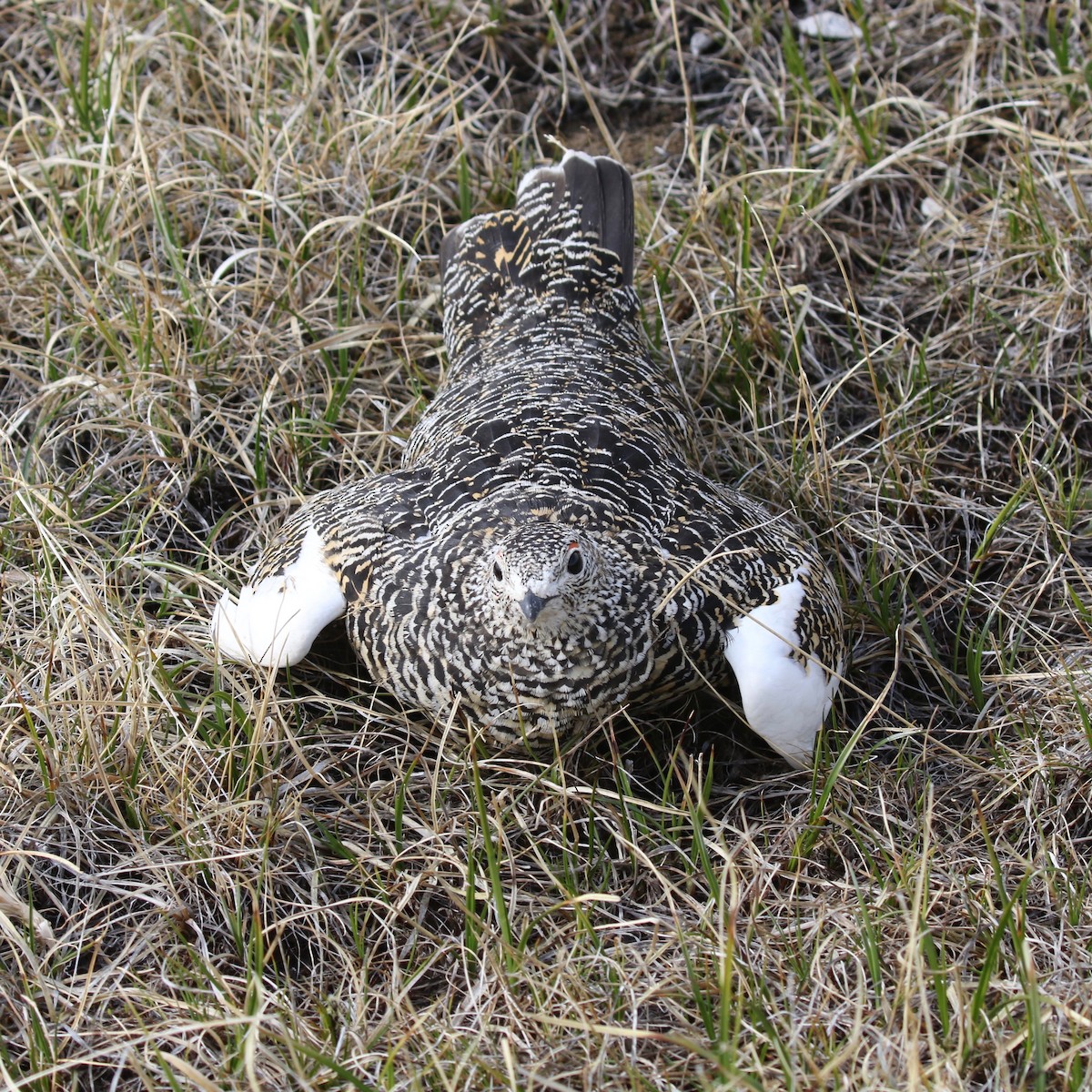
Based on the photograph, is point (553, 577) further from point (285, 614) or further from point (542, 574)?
point (285, 614)

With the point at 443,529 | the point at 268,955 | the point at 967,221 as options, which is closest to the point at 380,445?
the point at 443,529

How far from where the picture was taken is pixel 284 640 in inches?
122

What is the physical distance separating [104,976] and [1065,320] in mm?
3269

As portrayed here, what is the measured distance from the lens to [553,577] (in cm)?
270

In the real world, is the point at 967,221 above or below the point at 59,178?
below

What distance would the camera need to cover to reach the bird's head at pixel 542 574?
269 cm

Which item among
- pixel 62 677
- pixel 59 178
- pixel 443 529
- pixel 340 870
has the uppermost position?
pixel 59 178

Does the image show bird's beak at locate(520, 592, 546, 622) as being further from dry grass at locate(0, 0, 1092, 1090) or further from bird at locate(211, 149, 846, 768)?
dry grass at locate(0, 0, 1092, 1090)

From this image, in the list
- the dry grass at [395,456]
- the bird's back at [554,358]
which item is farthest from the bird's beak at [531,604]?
the bird's back at [554,358]

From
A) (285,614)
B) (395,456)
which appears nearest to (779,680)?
(285,614)

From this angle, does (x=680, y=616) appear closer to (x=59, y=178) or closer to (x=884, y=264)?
(x=884, y=264)

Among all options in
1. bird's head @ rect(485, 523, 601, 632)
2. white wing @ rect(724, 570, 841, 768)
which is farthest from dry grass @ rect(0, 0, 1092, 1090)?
bird's head @ rect(485, 523, 601, 632)

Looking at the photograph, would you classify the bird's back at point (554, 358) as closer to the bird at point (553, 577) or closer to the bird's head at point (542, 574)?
the bird at point (553, 577)

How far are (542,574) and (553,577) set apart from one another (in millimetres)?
27
